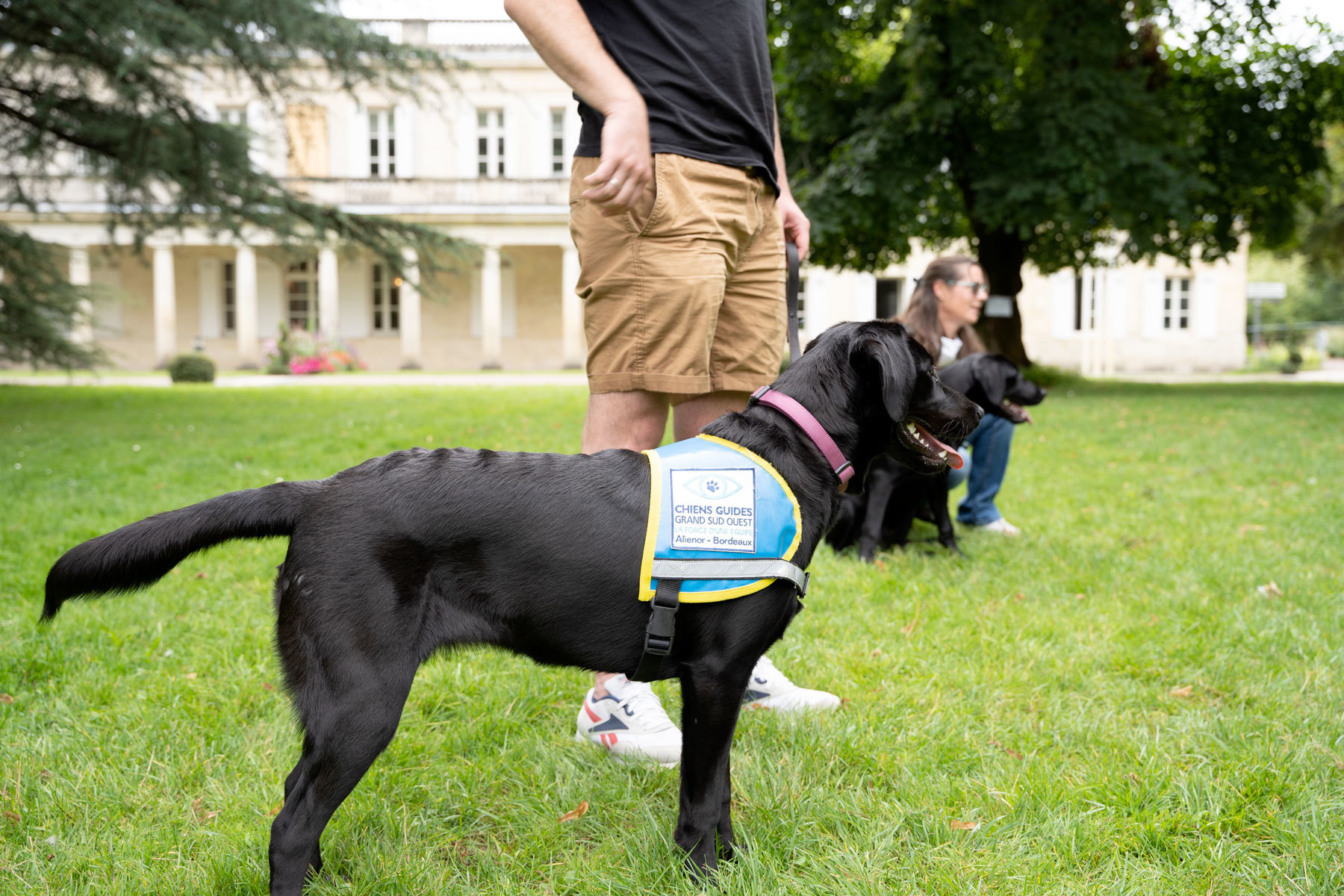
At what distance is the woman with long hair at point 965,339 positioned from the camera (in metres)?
5.47

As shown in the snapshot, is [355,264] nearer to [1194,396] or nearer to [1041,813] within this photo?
[1194,396]

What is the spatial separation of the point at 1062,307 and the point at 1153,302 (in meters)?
3.45

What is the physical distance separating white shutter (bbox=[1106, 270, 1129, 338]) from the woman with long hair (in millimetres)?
30597

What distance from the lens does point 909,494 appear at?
17.1 ft

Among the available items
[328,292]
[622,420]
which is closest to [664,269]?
[622,420]

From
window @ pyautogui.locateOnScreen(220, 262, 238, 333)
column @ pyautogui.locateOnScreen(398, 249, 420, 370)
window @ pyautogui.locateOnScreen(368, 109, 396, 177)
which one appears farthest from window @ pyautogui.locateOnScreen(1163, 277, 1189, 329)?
window @ pyautogui.locateOnScreen(220, 262, 238, 333)

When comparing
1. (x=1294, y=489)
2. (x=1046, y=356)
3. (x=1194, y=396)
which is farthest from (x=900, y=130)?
(x=1046, y=356)

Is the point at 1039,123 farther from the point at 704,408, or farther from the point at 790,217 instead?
the point at 704,408

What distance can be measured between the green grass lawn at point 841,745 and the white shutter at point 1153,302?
103 feet

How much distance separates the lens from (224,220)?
1221 centimetres

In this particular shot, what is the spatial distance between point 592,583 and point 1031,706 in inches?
73.7

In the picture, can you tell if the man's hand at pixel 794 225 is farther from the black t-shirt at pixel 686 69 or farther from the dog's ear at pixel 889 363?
the dog's ear at pixel 889 363

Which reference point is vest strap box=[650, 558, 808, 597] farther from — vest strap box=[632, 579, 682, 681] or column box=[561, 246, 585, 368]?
column box=[561, 246, 585, 368]

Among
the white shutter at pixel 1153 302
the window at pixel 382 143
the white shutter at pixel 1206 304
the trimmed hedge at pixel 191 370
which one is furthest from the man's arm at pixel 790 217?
the white shutter at pixel 1206 304
